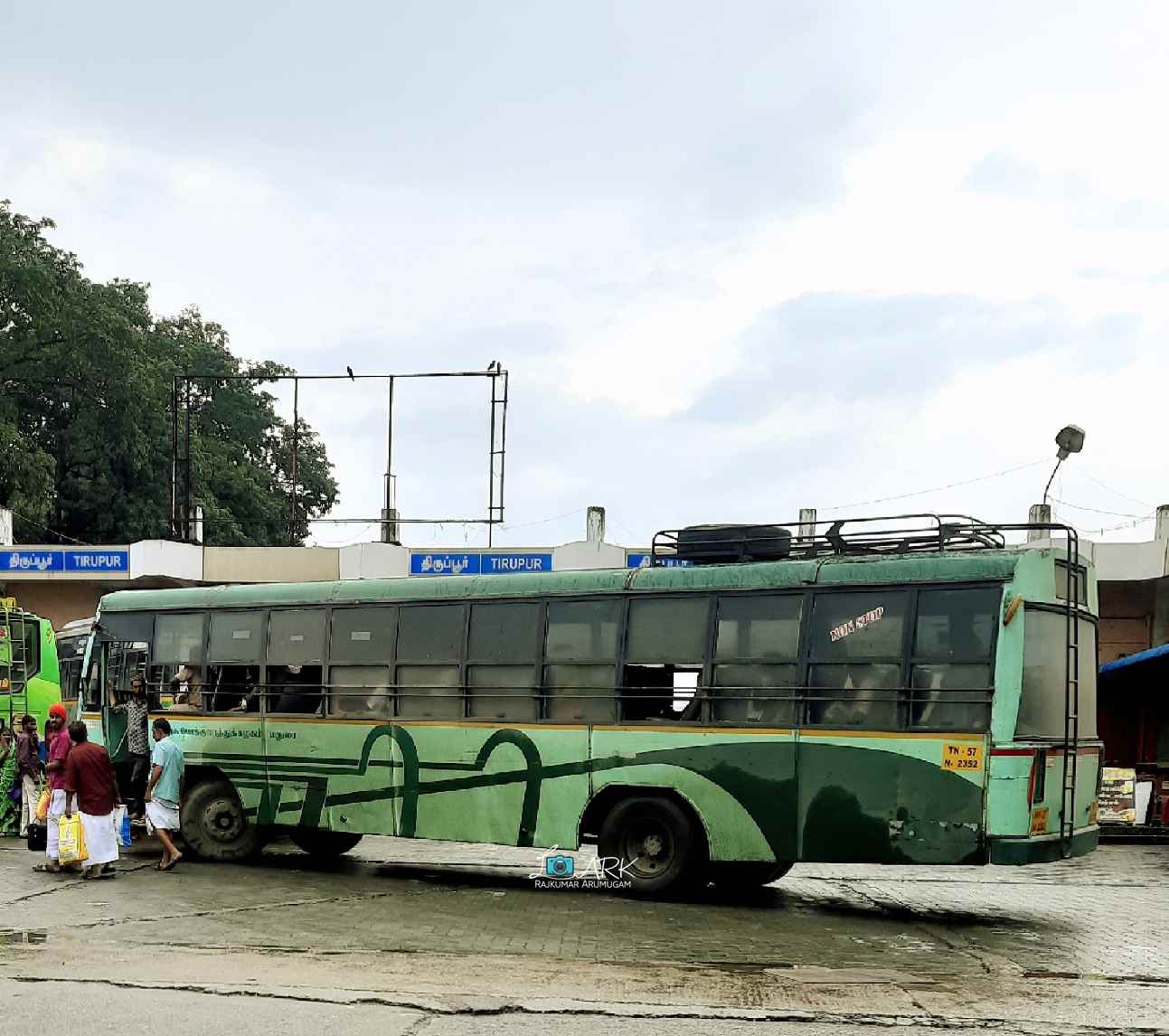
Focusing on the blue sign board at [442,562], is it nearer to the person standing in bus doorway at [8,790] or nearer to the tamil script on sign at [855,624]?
the person standing in bus doorway at [8,790]

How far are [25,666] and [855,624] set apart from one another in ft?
60.0

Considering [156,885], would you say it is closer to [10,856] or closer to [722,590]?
[10,856]

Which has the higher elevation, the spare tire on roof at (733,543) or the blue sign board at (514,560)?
the blue sign board at (514,560)

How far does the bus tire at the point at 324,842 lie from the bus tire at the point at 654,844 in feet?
14.1

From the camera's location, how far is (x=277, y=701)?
15633 millimetres

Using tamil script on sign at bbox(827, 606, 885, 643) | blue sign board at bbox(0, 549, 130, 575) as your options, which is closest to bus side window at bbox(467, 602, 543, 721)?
tamil script on sign at bbox(827, 606, 885, 643)

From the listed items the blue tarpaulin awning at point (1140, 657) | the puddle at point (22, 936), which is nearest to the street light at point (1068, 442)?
the blue tarpaulin awning at point (1140, 657)

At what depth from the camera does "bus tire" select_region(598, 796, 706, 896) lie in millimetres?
12953

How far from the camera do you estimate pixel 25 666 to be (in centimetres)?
2605

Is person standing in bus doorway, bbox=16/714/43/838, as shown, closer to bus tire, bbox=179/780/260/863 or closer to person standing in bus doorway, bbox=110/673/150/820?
person standing in bus doorway, bbox=110/673/150/820

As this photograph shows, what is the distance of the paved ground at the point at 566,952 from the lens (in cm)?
799

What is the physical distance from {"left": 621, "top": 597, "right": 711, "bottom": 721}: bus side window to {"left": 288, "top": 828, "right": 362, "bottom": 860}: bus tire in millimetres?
4720

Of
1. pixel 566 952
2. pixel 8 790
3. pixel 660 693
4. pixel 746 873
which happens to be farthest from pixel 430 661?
pixel 8 790

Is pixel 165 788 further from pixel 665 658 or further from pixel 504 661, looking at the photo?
pixel 665 658
